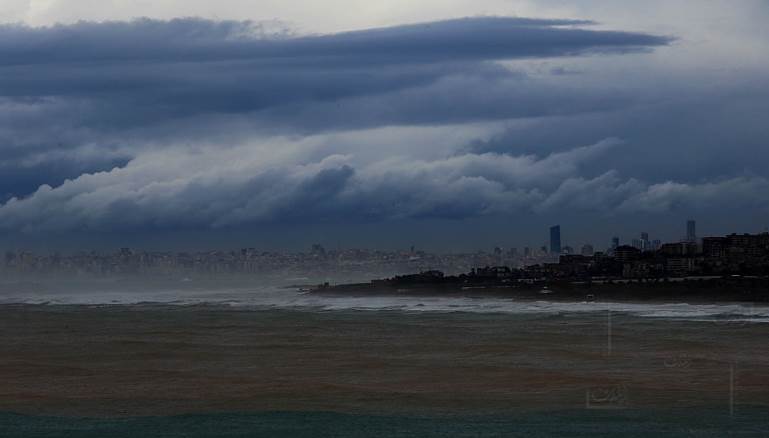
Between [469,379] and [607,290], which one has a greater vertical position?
[607,290]

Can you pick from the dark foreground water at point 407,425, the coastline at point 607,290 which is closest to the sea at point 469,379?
the dark foreground water at point 407,425

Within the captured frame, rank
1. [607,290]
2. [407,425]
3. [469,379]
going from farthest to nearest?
[607,290] → [469,379] → [407,425]

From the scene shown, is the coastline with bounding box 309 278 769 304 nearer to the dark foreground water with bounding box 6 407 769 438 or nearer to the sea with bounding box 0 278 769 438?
the sea with bounding box 0 278 769 438

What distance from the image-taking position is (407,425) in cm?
2961

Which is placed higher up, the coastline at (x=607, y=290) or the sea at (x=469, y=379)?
the coastline at (x=607, y=290)

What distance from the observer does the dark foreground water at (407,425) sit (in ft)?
93.4

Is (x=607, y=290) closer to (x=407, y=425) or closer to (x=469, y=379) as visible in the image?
(x=469, y=379)

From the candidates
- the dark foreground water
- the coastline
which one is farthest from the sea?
the coastline

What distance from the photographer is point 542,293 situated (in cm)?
12238

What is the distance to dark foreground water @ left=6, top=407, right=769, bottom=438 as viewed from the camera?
93.4 ft

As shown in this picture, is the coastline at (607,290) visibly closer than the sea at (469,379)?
No

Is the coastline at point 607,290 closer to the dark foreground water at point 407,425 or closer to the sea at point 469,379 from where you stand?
the sea at point 469,379

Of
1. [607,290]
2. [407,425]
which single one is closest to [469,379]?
[407,425]

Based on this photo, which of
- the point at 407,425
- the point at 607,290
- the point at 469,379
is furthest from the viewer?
the point at 607,290
